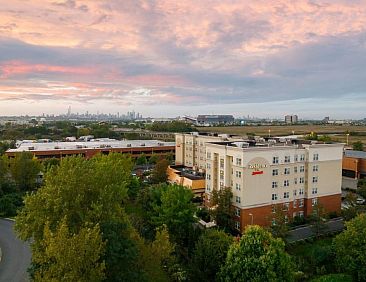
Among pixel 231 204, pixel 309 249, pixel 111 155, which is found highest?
pixel 111 155

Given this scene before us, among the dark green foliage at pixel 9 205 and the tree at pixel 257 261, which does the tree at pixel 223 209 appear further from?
the dark green foliage at pixel 9 205

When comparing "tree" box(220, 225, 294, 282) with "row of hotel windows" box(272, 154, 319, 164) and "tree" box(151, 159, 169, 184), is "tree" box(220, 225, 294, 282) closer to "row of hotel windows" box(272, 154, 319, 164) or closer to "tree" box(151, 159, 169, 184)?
"row of hotel windows" box(272, 154, 319, 164)

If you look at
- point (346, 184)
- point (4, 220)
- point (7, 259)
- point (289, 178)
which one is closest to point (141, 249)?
point (7, 259)

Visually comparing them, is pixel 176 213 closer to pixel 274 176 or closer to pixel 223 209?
pixel 223 209

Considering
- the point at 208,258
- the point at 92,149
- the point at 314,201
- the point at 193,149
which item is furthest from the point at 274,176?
the point at 92,149

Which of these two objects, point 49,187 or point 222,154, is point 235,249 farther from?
point 222,154

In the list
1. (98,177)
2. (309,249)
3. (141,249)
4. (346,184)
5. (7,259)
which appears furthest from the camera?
(346,184)

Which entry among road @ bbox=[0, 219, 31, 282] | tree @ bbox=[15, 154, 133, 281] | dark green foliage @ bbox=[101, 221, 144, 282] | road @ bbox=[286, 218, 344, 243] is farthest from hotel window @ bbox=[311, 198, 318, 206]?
road @ bbox=[0, 219, 31, 282]
